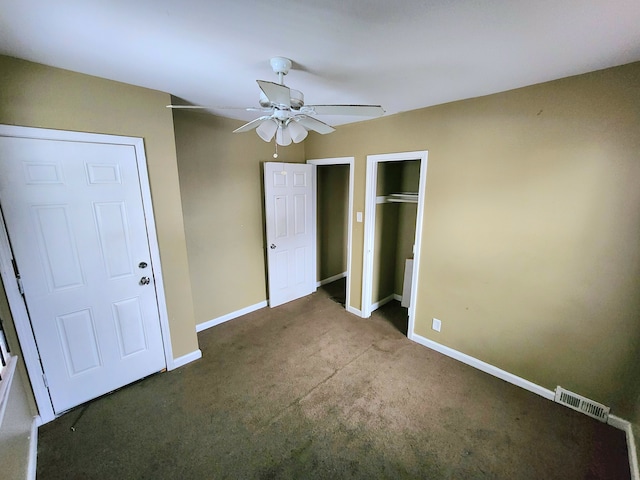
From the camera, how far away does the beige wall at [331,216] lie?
4.28 meters

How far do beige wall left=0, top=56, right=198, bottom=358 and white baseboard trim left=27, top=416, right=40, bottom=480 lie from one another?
0.92 metres

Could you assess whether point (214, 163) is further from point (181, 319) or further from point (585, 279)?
point (585, 279)

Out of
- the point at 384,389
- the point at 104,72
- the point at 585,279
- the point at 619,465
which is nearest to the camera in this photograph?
the point at 619,465

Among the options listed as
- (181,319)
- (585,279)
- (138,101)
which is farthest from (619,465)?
(138,101)

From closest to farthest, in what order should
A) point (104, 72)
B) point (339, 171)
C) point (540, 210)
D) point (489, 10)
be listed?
point (489, 10) < point (104, 72) < point (540, 210) < point (339, 171)

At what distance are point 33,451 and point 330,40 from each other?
118 inches

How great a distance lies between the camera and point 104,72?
1.76 m

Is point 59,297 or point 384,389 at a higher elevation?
point 59,297

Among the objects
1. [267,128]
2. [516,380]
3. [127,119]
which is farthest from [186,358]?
[516,380]

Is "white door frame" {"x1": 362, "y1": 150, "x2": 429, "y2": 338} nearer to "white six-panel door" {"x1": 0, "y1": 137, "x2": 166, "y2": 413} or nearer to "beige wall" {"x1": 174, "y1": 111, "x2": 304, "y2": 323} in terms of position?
"beige wall" {"x1": 174, "y1": 111, "x2": 304, "y2": 323}

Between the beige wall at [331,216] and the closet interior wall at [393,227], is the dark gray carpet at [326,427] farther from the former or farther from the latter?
the beige wall at [331,216]

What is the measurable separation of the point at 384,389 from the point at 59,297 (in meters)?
2.57

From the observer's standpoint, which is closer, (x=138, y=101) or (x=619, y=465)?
(x=619, y=465)

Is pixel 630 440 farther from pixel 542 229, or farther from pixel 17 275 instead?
pixel 17 275
